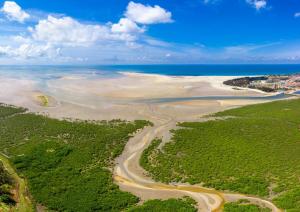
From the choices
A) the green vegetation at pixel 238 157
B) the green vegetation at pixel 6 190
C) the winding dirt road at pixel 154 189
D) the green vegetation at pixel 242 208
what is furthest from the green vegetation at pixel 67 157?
the green vegetation at pixel 242 208

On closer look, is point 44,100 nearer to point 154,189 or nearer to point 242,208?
point 154,189

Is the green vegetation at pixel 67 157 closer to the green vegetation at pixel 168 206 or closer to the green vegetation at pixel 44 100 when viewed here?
the green vegetation at pixel 168 206

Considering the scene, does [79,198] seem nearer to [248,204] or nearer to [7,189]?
[7,189]

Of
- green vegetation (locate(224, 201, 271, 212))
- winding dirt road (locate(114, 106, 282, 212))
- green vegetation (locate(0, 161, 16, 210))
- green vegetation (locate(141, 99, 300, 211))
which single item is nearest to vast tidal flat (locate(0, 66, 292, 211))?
winding dirt road (locate(114, 106, 282, 212))

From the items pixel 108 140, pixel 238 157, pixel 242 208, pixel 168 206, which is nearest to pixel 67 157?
pixel 108 140

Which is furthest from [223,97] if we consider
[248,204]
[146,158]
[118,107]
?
[248,204]

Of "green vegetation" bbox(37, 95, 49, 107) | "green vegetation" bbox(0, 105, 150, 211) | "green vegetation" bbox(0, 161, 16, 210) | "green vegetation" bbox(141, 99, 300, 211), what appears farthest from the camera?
"green vegetation" bbox(37, 95, 49, 107)

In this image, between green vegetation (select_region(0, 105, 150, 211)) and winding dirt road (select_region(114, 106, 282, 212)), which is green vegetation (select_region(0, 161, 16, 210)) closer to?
green vegetation (select_region(0, 105, 150, 211))
